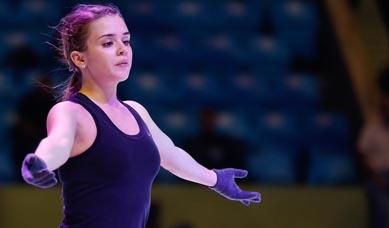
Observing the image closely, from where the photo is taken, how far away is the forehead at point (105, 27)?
3.09 metres

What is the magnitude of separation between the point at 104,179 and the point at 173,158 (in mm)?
468

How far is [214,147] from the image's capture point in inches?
259

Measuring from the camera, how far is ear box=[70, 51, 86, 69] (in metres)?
3.11

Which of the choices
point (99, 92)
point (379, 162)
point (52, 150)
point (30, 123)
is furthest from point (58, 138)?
point (30, 123)

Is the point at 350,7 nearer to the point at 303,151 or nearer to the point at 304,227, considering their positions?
the point at 303,151

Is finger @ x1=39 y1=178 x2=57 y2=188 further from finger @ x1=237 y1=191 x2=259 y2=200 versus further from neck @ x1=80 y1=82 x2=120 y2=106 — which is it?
finger @ x1=237 y1=191 x2=259 y2=200

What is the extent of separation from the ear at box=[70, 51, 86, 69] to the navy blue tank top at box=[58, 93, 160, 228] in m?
0.12

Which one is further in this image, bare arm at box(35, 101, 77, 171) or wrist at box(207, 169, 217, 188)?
wrist at box(207, 169, 217, 188)

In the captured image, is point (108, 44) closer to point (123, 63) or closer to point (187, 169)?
point (123, 63)

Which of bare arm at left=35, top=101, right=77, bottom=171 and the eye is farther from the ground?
the eye

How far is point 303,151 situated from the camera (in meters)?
7.16

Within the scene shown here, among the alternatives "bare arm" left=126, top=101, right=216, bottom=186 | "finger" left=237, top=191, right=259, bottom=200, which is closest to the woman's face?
"bare arm" left=126, top=101, right=216, bottom=186

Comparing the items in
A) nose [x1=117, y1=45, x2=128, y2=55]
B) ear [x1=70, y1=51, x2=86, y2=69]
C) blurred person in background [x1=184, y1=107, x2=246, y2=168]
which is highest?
blurred person in background [x1=184, y1=107, x2=246, y2=168]

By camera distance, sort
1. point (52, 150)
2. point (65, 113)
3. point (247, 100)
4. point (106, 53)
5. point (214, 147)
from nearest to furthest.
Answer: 1. point (52, 150)
2. point (65, 113)
3. point (106, 53)
4. point (214, 147)
5. point (247, 100)
